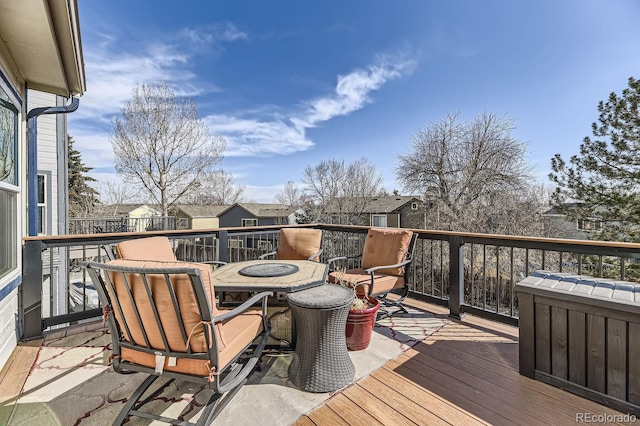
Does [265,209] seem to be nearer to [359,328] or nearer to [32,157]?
[32,157]

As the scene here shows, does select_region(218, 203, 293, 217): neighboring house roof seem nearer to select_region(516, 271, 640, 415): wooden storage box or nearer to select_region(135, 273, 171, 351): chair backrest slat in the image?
select_region(516, 271, 640, 415): wooden storage box

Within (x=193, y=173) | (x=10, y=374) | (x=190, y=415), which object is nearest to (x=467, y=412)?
(x=190, y=415)

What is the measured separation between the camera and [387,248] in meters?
3.64

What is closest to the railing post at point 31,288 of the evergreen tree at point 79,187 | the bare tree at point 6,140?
the bare tree at point 6,140

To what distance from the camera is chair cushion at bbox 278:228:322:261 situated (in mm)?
3928

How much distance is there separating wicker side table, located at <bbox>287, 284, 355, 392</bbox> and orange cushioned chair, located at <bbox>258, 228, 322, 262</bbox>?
1.75m

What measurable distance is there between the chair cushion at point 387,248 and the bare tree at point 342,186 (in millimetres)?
16025

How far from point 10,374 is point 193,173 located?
12490mm

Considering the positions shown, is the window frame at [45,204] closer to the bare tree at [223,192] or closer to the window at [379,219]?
the bare tree at [223,192]

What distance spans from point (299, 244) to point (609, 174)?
31.0 feet

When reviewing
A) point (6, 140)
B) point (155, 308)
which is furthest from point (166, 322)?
point (6, 140)

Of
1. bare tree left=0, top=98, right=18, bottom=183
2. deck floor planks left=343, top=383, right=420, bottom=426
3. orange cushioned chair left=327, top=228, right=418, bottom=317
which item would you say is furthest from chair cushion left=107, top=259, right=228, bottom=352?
bare tree left=0, top=98, right=18, bottom=183

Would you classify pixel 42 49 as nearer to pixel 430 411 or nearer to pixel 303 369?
pixel 303 369

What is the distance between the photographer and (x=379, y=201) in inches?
810
